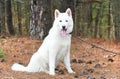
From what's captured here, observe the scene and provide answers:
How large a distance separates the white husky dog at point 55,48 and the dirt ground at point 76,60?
0.20 meters

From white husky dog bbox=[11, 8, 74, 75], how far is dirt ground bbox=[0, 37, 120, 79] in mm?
201

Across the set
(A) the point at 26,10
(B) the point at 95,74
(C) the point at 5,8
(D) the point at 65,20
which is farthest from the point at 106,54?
(A) the point at 26,10

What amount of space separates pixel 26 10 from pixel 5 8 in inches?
75.3

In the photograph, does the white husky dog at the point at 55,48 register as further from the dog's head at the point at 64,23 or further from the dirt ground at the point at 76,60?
the dirt ground at the point at 76,60

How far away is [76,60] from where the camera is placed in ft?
28.9

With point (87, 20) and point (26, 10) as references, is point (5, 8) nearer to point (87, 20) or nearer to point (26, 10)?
point (26, 10)

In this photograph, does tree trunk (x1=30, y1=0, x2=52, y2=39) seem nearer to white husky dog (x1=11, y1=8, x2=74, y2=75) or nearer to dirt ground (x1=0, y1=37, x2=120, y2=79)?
dirt ground (x1=0, y1=37, x2=120, y2=79)

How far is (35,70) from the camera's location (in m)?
7.68

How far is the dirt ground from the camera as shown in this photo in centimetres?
735

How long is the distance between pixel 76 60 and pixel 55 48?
153 cm

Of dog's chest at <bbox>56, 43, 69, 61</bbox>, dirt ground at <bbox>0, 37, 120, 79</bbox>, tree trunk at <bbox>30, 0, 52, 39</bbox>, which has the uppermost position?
tree trunk at <bbox>30, 0, 52, 39</bbox>

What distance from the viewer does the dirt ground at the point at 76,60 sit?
7.35m

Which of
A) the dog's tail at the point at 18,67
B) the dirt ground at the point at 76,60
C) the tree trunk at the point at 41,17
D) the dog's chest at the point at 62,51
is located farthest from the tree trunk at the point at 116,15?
the dog's tail at the point at 18,67

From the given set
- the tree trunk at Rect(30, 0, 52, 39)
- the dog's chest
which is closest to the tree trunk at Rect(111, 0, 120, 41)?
the tree trunk at Rect(30, 0, 52, 39)
